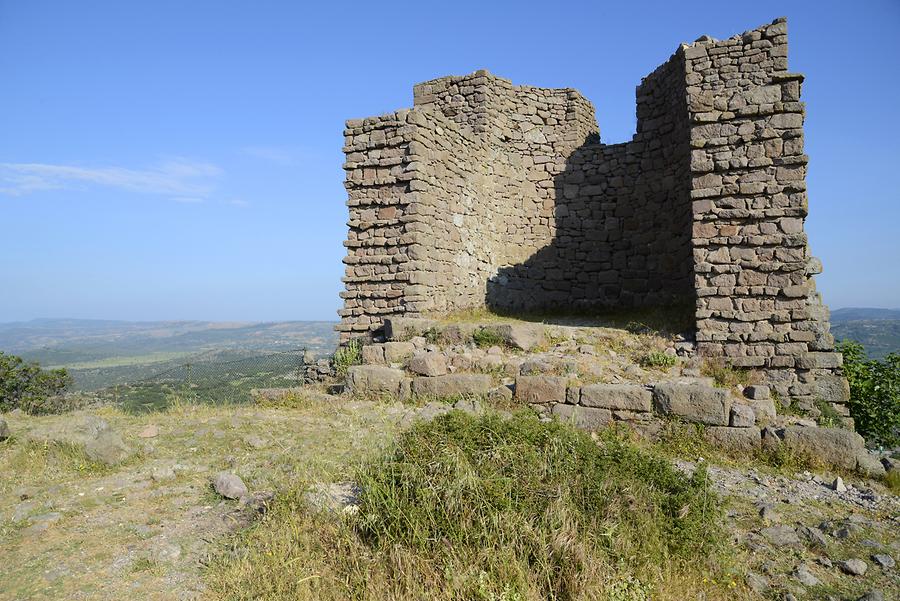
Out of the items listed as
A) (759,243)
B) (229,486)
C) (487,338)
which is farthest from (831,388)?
(229,486)

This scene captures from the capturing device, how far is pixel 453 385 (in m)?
7.65

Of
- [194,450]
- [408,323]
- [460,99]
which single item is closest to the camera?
[194,450]

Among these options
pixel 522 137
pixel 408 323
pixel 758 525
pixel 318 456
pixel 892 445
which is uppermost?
pixel 522 137

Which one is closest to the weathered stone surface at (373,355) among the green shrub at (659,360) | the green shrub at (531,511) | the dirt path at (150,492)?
the dirt path at (150,492)

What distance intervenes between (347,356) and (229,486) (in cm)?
524

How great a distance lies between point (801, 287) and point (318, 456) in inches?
281

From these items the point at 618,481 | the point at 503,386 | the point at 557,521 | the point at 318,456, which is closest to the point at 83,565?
the point at 318,456

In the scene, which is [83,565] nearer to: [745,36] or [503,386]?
[503,386]

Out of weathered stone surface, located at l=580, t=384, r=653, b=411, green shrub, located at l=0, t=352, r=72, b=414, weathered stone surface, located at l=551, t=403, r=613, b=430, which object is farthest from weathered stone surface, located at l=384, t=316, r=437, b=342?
green shrub, located at l=0, t=352, r=72, b=414

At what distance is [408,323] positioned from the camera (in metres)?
9.55

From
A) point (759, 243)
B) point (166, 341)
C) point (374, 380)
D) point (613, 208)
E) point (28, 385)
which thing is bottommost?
point (166, 341)

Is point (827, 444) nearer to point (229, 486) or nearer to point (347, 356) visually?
point (229, 486)

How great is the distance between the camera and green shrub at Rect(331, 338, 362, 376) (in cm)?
977

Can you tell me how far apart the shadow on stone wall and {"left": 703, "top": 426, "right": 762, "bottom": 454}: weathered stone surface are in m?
5.81
